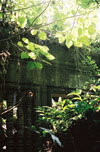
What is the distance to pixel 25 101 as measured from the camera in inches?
90.6

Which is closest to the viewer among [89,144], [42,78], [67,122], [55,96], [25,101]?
[89,144]

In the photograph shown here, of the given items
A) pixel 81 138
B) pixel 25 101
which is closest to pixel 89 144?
pixel 81 138

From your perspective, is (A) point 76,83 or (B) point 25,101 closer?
(B) point 25,101

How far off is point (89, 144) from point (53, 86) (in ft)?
8.27

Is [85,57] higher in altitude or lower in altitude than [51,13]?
lower

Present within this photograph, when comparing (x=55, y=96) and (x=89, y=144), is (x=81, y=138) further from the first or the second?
(x=55, y=96)

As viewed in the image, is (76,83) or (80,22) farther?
(76,83)

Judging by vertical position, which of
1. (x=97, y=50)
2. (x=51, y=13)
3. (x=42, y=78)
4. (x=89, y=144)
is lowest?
(x=89, y=144)

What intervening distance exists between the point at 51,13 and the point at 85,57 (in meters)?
1.72

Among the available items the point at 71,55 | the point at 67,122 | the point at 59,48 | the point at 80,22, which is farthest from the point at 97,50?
the point at 80,22

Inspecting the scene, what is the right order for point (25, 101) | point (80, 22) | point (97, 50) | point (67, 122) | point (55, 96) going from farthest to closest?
1. point (97, 50)
2. point (55, 96)
3. point (67, 122)
4. point (25, 101)
5. point (80, 22)

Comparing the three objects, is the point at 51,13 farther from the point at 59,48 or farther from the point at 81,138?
the point at 81,138

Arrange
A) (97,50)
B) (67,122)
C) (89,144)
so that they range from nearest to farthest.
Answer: (89,144)
(67,122)
(97,50)

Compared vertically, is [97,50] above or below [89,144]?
above
